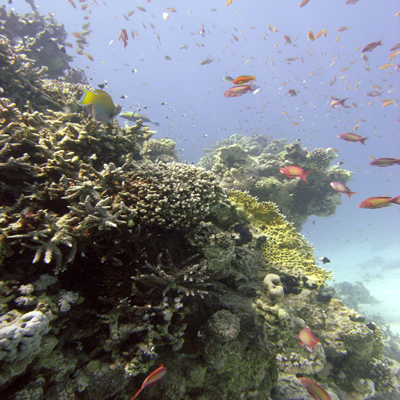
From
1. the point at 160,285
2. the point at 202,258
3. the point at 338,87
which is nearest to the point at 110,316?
the point at 160,285

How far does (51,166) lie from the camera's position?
2732 mm

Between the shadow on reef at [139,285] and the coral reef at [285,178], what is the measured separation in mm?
2793

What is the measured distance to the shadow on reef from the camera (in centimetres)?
206

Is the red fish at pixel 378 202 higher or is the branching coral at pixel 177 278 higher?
the red fish at pixel 378 202

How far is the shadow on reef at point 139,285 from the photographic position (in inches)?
81.0

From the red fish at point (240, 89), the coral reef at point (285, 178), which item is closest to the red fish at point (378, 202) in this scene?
the coral reef at point (285, 178)

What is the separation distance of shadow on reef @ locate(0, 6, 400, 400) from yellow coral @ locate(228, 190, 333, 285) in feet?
0.10

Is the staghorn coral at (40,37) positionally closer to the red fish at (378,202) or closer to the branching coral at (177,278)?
the branching coral at (177,278)

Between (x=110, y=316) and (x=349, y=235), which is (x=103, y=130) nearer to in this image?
(x=110, y=316)

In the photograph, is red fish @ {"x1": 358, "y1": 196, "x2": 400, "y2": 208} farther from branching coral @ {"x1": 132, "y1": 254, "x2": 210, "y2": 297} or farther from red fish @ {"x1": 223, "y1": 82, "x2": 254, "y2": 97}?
branching coral @ {"x1": 132, "y1": 254, "x2": 210, "y2": 297}

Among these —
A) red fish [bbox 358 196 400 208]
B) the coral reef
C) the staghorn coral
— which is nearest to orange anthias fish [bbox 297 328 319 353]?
red fish [bbox 358 196 400 208]

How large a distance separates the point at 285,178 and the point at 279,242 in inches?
178

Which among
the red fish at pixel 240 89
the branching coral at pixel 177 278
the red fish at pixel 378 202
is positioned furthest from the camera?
the red fish at pixel 240 89

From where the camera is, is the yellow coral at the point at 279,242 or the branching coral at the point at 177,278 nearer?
the branching coral at the point at 177,278
